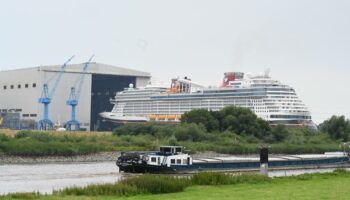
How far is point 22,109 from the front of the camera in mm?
128250

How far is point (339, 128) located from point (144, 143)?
117ft

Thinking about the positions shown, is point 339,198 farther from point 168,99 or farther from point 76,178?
point 168,99

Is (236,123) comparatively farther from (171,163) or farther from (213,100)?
(171,163)

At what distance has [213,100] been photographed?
112 meters

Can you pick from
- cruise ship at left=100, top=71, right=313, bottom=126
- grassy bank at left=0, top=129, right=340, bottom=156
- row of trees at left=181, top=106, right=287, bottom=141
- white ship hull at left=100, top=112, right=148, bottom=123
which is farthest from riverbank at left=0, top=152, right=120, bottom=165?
white ship hull at left=100, top=112, right=148, bottom=123

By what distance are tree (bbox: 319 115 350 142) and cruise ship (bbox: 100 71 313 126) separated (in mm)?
4180

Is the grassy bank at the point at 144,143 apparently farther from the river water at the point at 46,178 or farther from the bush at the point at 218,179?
the bush at the point at 218,179

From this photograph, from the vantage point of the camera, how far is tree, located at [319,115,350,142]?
98.1m

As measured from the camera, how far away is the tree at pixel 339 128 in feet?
322

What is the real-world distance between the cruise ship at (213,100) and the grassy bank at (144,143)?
35.0ft

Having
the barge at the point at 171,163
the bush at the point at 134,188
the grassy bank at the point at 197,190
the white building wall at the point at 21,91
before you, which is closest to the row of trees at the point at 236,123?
the barge at the point at 171,163

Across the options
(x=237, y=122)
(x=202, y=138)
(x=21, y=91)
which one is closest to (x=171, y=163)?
(x=202, y=138)

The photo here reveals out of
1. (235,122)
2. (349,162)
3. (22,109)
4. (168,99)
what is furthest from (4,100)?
(349,162)

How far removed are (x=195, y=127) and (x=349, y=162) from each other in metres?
21.9
